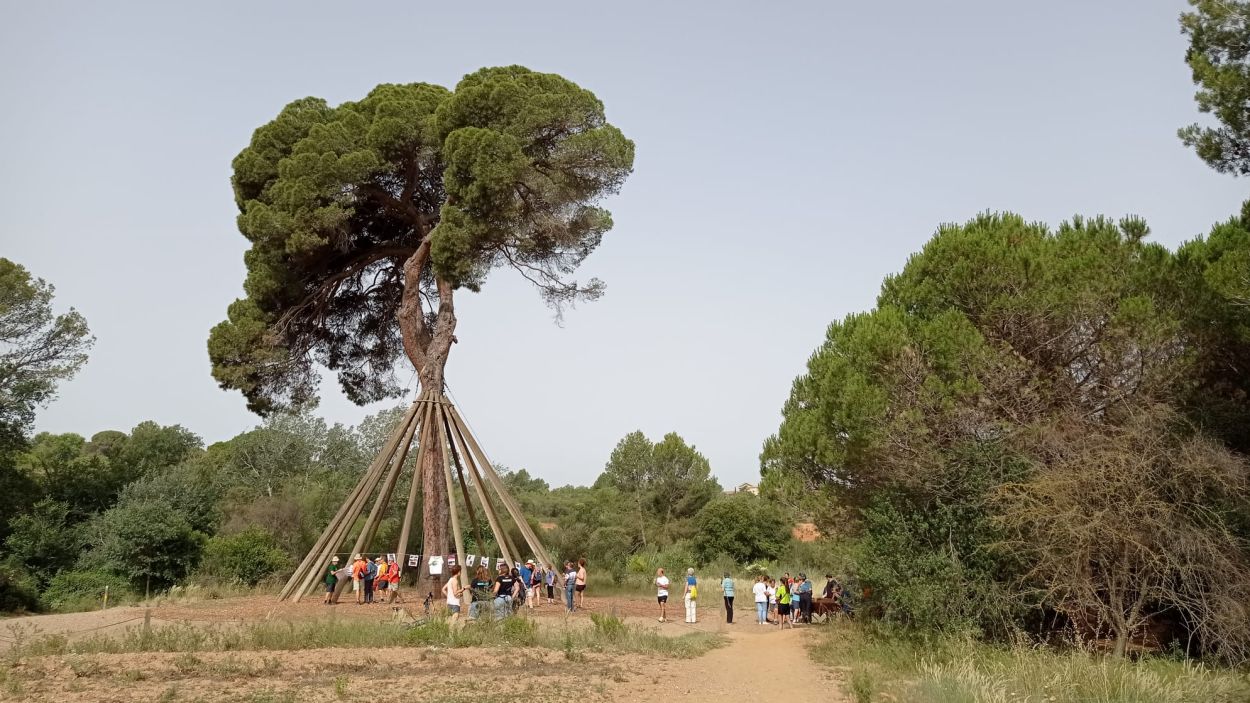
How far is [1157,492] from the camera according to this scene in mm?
10562

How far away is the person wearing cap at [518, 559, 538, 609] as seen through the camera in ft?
55.8

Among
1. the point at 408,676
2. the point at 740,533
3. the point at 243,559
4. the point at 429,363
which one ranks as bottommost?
the point at 408,676

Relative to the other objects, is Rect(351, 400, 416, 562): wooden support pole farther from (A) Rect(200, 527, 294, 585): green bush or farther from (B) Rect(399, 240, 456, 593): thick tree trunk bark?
(A) Rect(200, 527, 294, 585): green bush

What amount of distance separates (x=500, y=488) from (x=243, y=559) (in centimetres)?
758

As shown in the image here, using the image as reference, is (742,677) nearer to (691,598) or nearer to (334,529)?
(691,598)

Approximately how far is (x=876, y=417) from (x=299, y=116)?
615 inches

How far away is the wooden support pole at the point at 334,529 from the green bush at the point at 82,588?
521 centimetres

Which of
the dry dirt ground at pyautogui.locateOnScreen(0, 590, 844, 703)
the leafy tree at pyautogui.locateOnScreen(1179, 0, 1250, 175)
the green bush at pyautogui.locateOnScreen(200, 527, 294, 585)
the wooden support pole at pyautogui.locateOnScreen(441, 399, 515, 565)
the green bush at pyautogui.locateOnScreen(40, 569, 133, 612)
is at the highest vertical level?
the leafy tree at pyautogui.locateOnScreen(1179, 0, 1250, 175)

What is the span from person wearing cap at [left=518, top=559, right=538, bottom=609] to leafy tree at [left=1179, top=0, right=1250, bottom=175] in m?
13.6

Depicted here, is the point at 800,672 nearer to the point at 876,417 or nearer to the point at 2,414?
the point at 876,417

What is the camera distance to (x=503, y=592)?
47.1 feet

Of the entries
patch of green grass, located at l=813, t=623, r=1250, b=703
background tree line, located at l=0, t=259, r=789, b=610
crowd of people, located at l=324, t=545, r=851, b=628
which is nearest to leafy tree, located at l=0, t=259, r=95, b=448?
background tree line, located at l=0, t=259, r=789, b=610

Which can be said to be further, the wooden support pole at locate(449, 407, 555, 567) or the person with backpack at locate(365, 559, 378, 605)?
the wooden support pole at locate(449, 407, 555, 567)

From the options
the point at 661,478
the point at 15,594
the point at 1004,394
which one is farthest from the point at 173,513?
the point at 661,478
